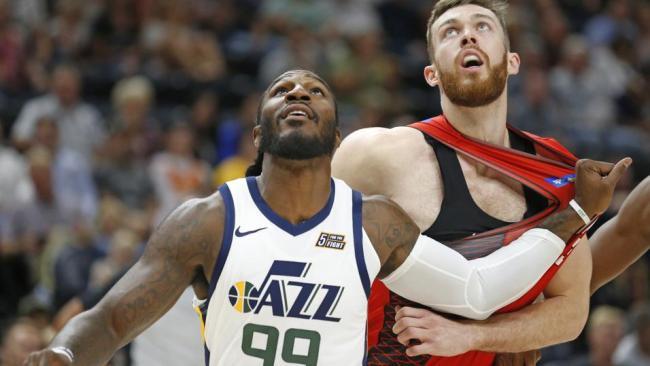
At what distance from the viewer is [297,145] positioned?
3.87m

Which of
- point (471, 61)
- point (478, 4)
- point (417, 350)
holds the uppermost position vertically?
point (478, 4)

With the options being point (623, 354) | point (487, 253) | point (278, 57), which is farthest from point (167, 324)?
point (278, 57)

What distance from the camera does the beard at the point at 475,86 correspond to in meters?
4.80

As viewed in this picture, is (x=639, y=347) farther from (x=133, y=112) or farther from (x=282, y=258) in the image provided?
(x=282, y=258)

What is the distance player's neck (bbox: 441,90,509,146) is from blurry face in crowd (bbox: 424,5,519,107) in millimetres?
60

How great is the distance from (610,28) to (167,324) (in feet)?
30.6

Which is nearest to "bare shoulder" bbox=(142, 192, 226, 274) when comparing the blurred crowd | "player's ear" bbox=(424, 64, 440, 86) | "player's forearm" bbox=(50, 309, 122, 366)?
"player's forearm" bbox=(50, 309, 122, 366)

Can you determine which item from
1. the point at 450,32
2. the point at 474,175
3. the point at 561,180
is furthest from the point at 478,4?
the point at 561,180

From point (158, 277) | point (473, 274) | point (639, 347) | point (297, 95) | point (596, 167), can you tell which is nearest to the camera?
point (158, 277)

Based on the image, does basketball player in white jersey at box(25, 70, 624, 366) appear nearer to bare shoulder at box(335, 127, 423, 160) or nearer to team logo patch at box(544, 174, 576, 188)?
bare shoulder at box(335, 127, 423, 160)

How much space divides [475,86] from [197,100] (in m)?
7.05

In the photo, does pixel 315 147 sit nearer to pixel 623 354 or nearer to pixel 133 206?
pixel 623 354

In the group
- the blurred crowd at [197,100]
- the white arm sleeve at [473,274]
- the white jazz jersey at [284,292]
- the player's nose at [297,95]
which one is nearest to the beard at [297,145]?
the player's nose at [297,95]

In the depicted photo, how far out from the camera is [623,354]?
27.8 feet
